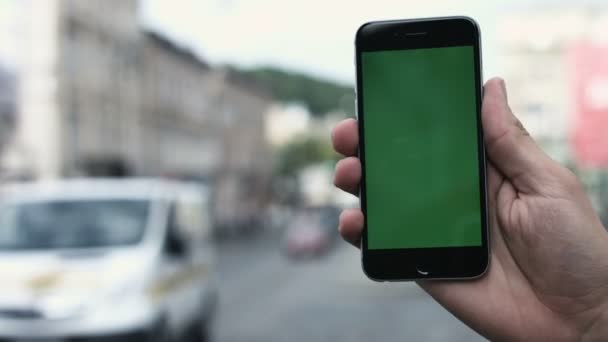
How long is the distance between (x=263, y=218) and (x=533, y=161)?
67.0 meters

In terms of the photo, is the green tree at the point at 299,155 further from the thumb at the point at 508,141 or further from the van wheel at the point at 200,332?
the thumb at the point at 508,141

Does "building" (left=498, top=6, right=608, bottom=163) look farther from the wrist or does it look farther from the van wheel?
the wrist

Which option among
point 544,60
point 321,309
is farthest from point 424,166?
point 544,60

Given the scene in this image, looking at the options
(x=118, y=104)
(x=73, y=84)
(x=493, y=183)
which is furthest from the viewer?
(x=118, y=104)

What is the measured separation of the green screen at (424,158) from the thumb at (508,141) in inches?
1.8

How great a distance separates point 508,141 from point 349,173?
0.40 meters

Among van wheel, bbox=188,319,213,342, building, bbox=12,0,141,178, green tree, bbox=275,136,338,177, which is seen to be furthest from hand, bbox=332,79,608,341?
green tree, bbox=275,136,338,177

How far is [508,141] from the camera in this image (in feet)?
7.81

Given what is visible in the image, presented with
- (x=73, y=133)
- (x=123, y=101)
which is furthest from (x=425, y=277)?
(x=123, y=101)

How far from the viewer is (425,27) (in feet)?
8.32

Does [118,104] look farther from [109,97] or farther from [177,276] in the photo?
[177,276]

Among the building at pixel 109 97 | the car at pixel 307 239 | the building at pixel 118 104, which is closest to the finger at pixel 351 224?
the building at pixel 118 104

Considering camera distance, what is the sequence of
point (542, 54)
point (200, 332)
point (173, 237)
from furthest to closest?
point (542, 54)
point (200, 332)
point (173, 237)

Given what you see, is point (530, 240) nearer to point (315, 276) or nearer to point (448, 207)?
point (448, 207)
